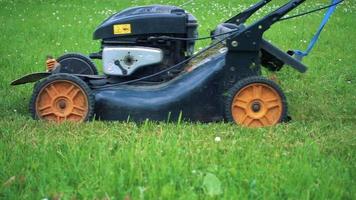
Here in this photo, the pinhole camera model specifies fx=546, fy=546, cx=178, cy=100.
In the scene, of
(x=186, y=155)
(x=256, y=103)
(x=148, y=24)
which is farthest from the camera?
(x=148, y=24)

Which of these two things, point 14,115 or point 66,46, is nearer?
point 14,115

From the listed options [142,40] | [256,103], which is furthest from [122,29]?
[256,103]

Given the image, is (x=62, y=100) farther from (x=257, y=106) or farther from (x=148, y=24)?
(x=257, y=106)

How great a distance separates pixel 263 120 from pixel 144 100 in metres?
0.85

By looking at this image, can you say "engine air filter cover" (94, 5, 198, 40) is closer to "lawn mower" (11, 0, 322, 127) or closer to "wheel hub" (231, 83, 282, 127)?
"lawn mower" (11, 0, 322, 127)

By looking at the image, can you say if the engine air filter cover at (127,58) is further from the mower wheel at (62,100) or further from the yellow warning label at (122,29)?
the mower wheel at (62,100)

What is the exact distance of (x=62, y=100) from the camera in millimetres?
3893

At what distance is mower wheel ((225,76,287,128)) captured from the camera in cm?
377

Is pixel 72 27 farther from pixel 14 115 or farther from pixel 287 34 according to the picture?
pixel 14 115

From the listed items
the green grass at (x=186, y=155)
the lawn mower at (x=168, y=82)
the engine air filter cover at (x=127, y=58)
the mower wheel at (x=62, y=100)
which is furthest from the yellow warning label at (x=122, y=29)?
the green grass at (x=186, y=155)

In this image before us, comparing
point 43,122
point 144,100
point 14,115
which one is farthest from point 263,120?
point 14,115

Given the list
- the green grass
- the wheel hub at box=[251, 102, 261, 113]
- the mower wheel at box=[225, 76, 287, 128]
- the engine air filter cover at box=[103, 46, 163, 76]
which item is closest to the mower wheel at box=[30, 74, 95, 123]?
the green grass

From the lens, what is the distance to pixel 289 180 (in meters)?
2.61

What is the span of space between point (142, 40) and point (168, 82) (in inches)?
15.1
